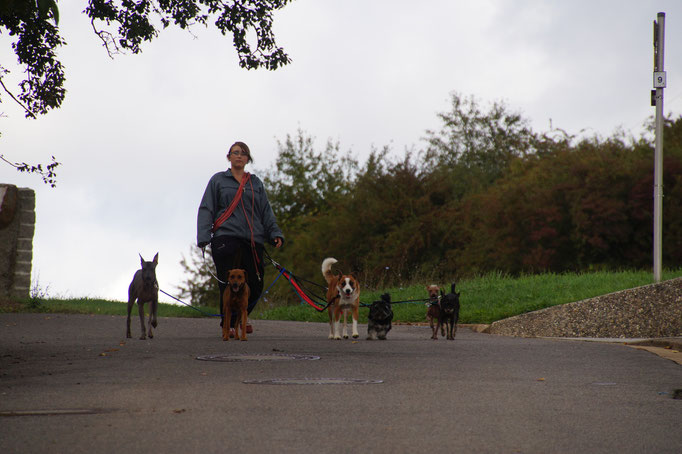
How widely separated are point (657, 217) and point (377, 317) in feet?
25.1

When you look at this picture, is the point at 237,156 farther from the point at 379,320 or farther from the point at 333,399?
the point at 333,399

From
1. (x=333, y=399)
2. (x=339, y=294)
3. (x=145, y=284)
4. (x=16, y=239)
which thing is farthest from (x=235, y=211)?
(x=16, y=239)

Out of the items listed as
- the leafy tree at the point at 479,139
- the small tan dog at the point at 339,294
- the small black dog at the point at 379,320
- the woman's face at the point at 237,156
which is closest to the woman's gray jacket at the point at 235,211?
the woman's face at the point at 237,156

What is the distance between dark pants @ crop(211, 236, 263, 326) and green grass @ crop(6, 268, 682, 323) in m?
5.20

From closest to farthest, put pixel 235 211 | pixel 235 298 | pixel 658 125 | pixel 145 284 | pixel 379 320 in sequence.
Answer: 1. pixel 235 298
2. pixel 145 284
3. pixel 235 211
4. pixel 379 320
5. pixel 658 125

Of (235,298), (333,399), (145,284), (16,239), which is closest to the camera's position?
(333,399)

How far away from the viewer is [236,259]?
12.3 meters

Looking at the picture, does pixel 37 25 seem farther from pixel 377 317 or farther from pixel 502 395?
pixel 502 395

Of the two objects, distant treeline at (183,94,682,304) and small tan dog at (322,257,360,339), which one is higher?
distant treeline at (183,94,682,304)

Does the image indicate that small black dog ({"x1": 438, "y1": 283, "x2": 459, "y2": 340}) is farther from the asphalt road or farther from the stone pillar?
the stone pillar

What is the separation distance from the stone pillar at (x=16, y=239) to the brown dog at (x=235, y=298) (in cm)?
1154

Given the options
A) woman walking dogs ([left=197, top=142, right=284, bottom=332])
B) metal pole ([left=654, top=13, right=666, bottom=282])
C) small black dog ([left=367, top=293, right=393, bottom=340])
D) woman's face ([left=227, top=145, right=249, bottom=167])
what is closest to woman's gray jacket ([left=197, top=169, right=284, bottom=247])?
woman walking dogs ([left=197, top=142, right=284, bottom=332])

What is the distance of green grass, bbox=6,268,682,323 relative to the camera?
17625 mm

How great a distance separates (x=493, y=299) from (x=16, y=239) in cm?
1134
